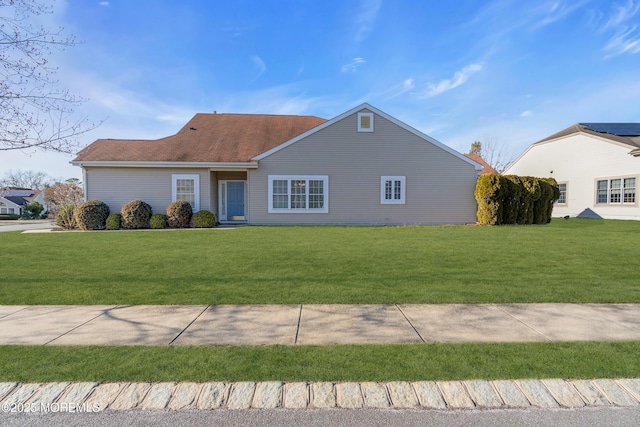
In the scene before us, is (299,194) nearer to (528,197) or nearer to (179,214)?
(179,214)

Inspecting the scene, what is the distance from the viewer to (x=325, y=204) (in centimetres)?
1688

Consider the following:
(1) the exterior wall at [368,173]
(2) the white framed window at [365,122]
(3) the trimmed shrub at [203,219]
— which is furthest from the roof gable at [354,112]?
(3) the trimmed shrub at [203,219]

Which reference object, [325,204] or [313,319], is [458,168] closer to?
[325,204]

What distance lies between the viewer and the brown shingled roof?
1653 cm

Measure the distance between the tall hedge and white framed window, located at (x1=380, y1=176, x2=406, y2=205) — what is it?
3.56 meters

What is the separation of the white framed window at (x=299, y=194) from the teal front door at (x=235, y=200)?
2.59m

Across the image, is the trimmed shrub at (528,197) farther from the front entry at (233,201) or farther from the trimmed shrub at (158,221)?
the trimmed shrub at (158,221)

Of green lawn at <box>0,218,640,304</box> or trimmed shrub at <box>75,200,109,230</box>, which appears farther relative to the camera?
trimmed shrub at <box>75,200,109,230</box>

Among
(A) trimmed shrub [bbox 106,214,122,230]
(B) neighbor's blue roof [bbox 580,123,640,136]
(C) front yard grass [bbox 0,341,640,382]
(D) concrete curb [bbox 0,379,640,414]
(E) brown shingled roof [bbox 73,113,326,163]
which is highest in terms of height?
(B) neighbor's blue roof [bbox 580,123,640,136]

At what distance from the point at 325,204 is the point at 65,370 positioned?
557 inches

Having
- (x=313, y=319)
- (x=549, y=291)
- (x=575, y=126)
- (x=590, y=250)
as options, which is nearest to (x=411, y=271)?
(x=549, y=291)

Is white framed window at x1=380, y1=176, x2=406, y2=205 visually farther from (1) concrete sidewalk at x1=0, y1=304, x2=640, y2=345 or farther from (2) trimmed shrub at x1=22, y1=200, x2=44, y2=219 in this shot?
(2) trimmed shrub at x1=22, y1=200, x2=44, y2=219

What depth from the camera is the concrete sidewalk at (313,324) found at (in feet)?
12.6

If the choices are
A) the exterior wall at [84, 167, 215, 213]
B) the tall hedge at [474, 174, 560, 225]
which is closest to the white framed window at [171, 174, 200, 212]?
the exterior wall at [84, 167, 215, 213]
